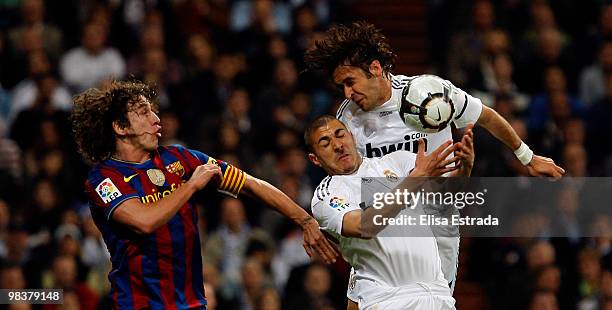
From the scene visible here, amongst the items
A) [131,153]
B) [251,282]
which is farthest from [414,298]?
[251,282]

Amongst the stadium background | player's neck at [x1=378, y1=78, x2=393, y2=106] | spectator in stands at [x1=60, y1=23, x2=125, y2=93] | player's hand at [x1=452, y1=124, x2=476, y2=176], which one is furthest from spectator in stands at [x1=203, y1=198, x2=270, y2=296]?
player's hand at [x1=452, y1=124, x2=476, y2=176]

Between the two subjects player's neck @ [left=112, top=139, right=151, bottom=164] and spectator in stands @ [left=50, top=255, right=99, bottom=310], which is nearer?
player's neck @ [left=112, top=139, right=151, bottom=164]

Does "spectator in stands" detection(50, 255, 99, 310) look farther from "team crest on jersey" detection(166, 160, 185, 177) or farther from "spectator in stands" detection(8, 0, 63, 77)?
"team crest on jersey" detection(166, 160, 185, 177)

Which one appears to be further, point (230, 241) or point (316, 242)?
point (230, 241)

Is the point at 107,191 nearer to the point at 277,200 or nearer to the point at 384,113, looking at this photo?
the point at 277,200

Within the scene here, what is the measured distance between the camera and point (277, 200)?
23.1ft

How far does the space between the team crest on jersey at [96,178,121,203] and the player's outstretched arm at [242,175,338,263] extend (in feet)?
2.40

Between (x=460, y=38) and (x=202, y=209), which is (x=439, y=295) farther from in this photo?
(x=460, y=38)

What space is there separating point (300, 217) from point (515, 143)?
5.42 ft

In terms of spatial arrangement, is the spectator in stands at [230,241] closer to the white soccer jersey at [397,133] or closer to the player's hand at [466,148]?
→ the white soccer jersey at [397,133]

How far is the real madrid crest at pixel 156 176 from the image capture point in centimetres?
707

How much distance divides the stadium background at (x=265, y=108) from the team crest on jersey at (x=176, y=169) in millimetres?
3508

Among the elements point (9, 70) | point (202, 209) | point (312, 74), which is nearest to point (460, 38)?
point (312, 74)

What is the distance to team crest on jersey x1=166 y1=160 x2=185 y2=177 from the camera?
714 cm
